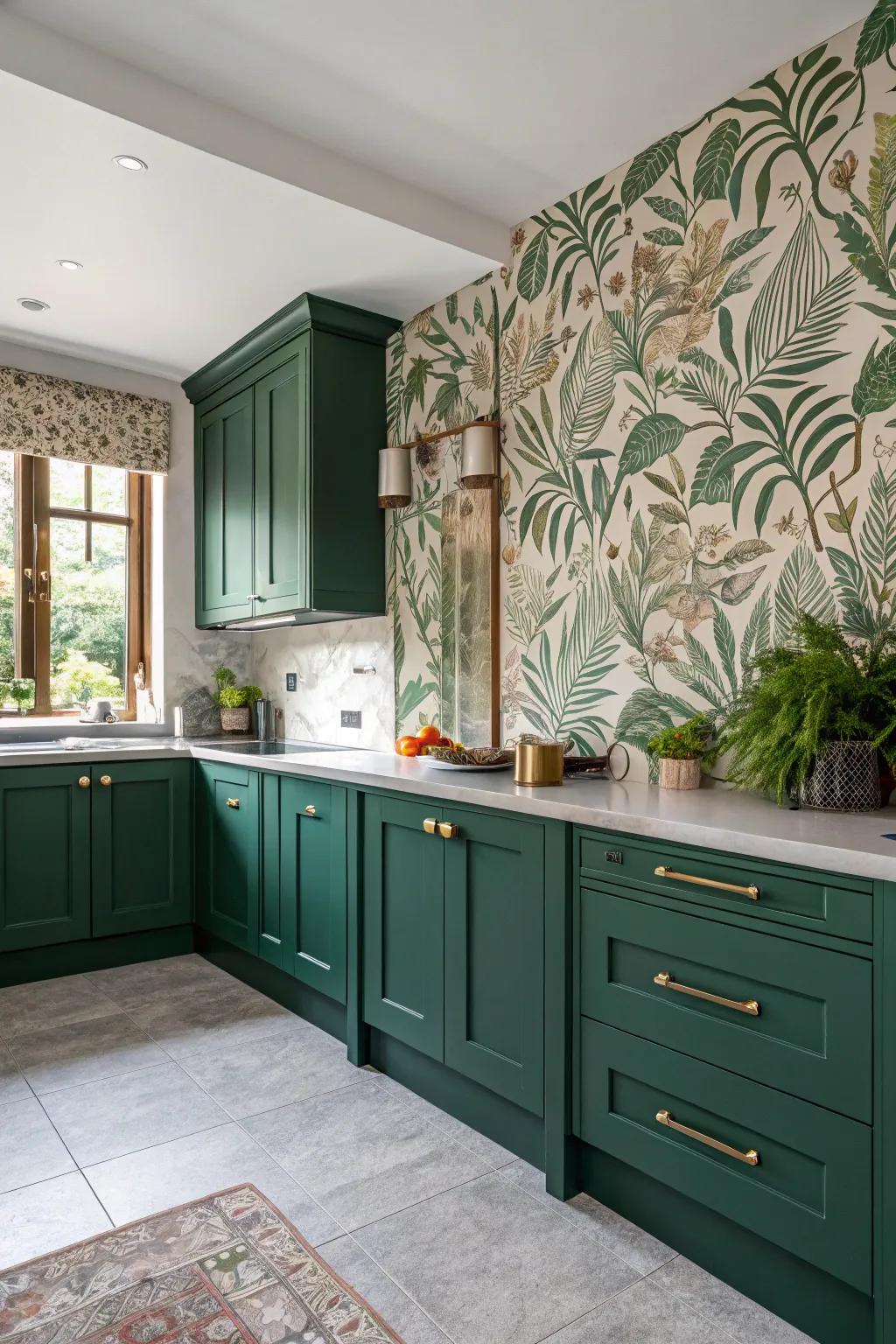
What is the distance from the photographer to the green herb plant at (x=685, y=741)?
87.0 inches

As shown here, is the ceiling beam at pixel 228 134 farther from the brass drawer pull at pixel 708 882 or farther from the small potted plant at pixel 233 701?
the small potted plant at pixel 233 701

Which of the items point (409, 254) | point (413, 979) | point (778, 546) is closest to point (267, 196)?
point (409, 254)

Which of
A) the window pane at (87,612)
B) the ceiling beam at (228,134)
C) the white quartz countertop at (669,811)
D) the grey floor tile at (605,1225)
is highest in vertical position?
the ceiling beam at (228,134)

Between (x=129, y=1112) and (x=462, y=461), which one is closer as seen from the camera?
(x=129, y=1112)

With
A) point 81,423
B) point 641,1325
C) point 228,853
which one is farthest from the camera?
point 81,423

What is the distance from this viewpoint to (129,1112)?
7.62 ft

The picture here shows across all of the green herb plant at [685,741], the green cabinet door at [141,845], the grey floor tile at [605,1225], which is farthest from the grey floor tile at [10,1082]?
the green herb plant at [685,741]

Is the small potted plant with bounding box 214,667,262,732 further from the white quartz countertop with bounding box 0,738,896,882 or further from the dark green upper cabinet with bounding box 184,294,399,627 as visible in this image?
the white quartz countertop with bounding box 0,738,896,882

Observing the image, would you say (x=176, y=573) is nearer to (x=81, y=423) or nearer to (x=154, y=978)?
(x=81, y=423)

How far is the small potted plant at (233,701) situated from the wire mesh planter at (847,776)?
120 inches

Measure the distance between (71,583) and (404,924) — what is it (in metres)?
2.56

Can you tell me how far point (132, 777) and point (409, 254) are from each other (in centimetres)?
221

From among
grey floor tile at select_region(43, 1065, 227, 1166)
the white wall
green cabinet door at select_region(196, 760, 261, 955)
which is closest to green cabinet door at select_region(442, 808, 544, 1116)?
grey floor tile at select_region(43, 1065, 227, 1166)

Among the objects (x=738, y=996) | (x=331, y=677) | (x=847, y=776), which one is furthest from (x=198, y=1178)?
(x=331, y=677)
